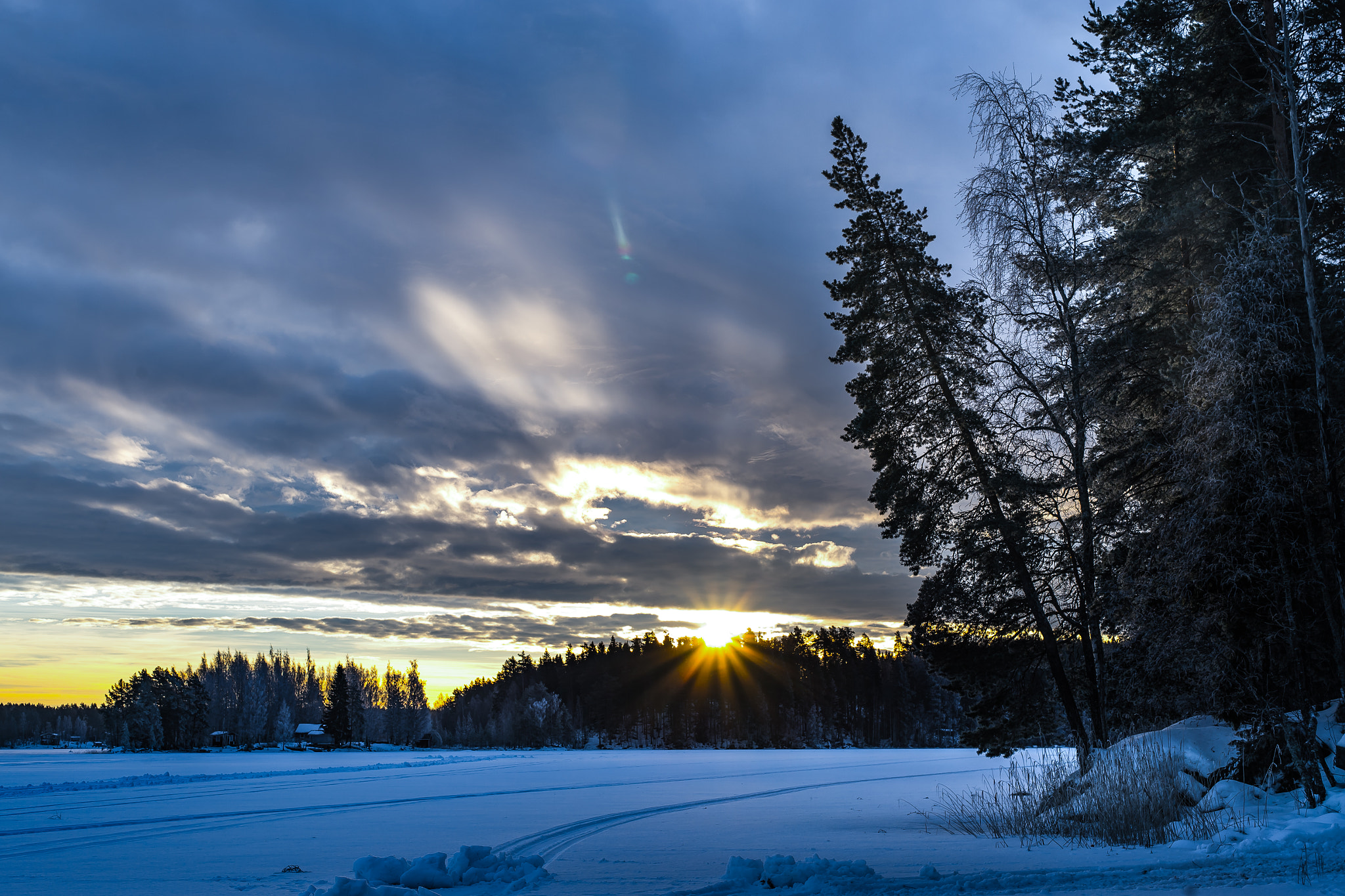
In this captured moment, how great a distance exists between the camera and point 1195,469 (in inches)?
493

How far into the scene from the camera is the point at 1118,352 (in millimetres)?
Answer: 17500

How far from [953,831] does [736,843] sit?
155 inches

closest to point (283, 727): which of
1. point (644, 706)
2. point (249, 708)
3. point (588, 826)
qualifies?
point (249, 708)

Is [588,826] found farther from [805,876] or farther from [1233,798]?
[1233,798]

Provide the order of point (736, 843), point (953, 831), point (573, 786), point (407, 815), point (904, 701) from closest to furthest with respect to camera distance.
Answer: point (736, 843)
point (953, 831)
point (407, 815)
point (573, 786)
point (904, 701)

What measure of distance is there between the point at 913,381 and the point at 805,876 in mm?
13476

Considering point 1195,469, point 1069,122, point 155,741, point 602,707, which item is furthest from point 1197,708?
point 602,707

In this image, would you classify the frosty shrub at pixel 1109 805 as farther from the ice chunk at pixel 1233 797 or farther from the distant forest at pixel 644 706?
the distant forest at pixel 644 706

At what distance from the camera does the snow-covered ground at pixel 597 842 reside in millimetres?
8320

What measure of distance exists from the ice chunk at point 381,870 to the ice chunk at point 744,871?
350 centimetres

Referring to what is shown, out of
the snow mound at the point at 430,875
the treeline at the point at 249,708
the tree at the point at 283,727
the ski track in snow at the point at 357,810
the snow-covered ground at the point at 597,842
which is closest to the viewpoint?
the snow mound at the point at 430,875

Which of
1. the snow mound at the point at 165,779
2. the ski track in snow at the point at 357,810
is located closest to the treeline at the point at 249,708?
the snow mound at the point at 165,779

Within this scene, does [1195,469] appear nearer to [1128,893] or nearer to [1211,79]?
[1128,893]

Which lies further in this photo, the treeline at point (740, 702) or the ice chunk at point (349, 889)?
the treeline at point (740, 702)
